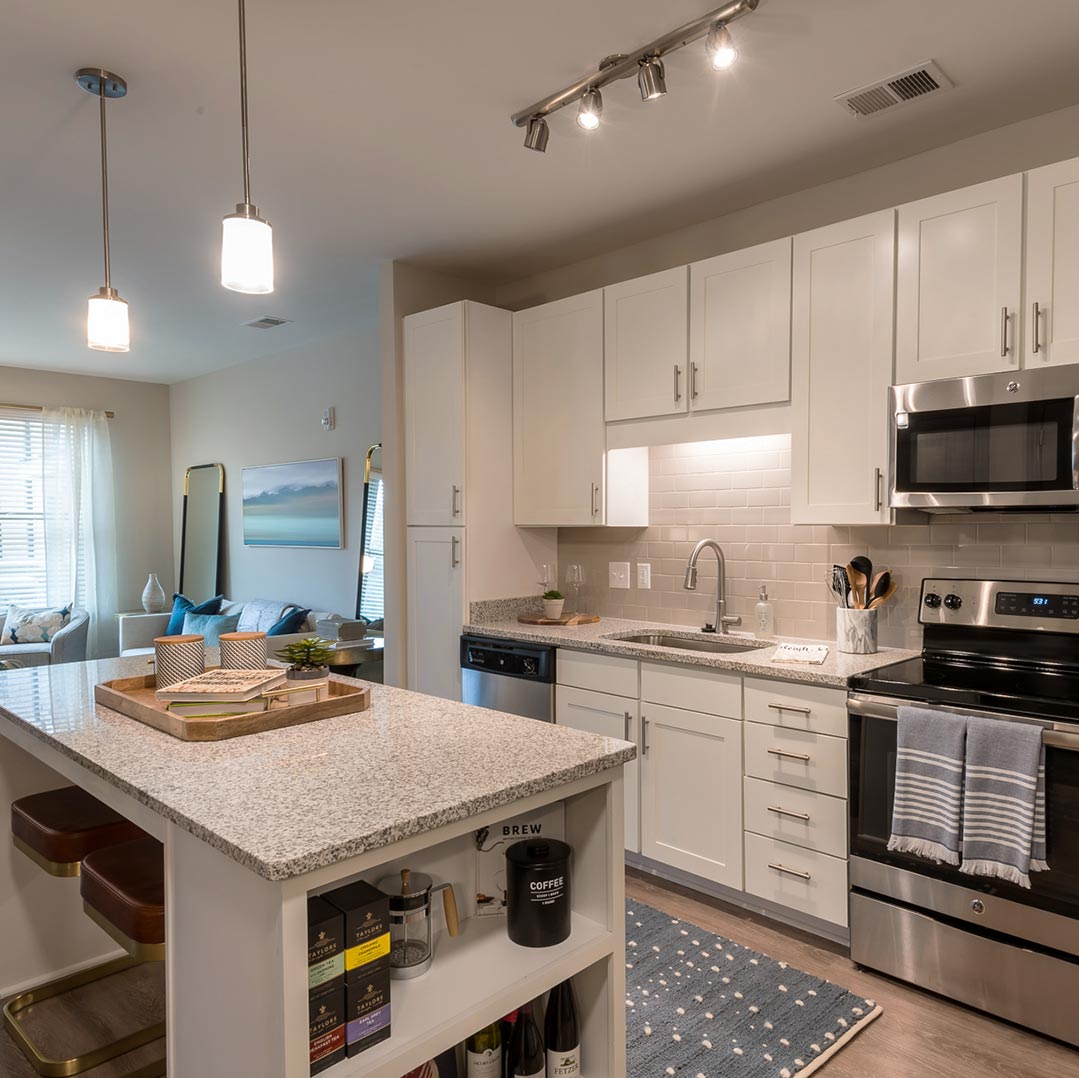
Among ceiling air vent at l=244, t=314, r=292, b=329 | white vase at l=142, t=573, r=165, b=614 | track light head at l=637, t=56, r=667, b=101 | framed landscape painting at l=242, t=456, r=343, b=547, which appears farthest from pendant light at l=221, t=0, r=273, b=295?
white vase at l=142, t=573, r=165, b=614

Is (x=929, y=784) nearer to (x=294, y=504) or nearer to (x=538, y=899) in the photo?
(x=538, y=899)

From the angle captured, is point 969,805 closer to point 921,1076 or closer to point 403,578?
point 921,1076

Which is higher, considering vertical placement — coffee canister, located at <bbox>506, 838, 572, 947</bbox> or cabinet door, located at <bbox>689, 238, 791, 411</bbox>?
cabinet door, located at <bbox>689, 238, 791, 411</bbox>

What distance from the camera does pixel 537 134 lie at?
248cm

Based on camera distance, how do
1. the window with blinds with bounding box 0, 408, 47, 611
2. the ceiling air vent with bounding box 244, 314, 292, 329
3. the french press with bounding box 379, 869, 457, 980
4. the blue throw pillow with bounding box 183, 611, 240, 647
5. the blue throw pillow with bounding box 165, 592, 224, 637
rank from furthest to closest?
the window with blinds with bounding box 0, 408, 47, 611, the blue throw pillow with bounding box 165, 592, 224, 637, the blue throw pillow with bounding box 183, 611, 240, 647, the ceiling air vent with bounding box 244, 314, 292, 329, the french press with bounding box 379, 869, 457, 980

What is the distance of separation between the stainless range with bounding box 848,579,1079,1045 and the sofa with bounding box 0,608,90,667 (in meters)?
5.38

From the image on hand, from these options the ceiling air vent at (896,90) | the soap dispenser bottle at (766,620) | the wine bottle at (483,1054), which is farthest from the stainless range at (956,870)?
the ceiling air vent at (896,90)

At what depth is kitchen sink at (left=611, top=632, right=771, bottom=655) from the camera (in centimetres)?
315

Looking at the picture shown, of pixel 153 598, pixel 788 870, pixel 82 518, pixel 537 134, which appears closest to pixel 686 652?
pixel 788 870

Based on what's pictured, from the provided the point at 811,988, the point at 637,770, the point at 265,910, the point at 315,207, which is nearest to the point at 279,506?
the point at 315,207

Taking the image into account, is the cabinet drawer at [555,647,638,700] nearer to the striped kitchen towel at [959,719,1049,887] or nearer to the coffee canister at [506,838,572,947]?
the striped kitchen towel at [959,719,1049,887]

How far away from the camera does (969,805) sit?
6.92 ft

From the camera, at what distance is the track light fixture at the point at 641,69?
202 cm

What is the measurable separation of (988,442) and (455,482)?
7.02ft
